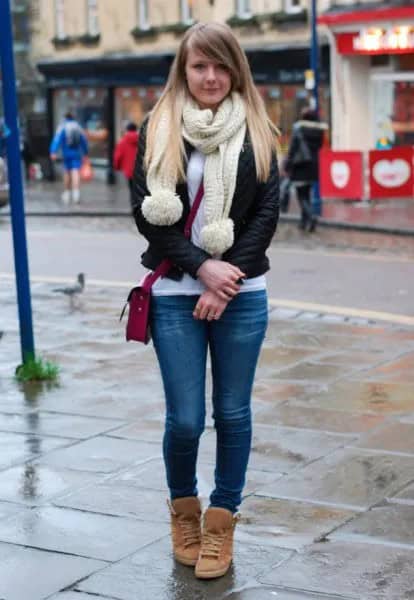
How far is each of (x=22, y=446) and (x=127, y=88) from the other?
3044 centimetres

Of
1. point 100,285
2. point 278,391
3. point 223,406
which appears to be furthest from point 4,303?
point 223,406

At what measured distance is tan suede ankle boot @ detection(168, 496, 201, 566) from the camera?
16.5ft

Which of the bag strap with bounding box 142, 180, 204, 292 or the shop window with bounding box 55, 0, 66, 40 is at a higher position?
the shop window with bounding box 55, 0, 66, 40

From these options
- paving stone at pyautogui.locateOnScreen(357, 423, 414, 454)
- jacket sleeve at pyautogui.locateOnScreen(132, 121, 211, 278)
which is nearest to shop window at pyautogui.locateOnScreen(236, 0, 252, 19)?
paving stone at pyautogui.locateOnScreen(357, 423, 414, 454)

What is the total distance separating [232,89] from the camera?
4902 millimetres

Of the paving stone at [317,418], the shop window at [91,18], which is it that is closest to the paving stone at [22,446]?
the paving stone at [317,418]

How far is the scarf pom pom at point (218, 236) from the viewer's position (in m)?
4.72

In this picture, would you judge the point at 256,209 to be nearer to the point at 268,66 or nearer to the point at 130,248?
the point at 130,248

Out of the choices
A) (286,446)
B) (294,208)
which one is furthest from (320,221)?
(286,446)

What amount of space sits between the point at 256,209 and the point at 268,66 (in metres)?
26.5

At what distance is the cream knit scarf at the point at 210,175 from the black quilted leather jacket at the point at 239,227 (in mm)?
42

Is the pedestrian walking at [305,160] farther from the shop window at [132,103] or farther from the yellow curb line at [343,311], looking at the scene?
the shop window at [132,103]

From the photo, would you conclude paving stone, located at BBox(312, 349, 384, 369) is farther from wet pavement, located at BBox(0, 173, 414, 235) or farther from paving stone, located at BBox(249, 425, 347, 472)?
wet pavement, located at BBox(0, 173, 414, 235)

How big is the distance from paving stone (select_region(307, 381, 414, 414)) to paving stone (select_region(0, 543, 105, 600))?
A: 2769 millimetres
